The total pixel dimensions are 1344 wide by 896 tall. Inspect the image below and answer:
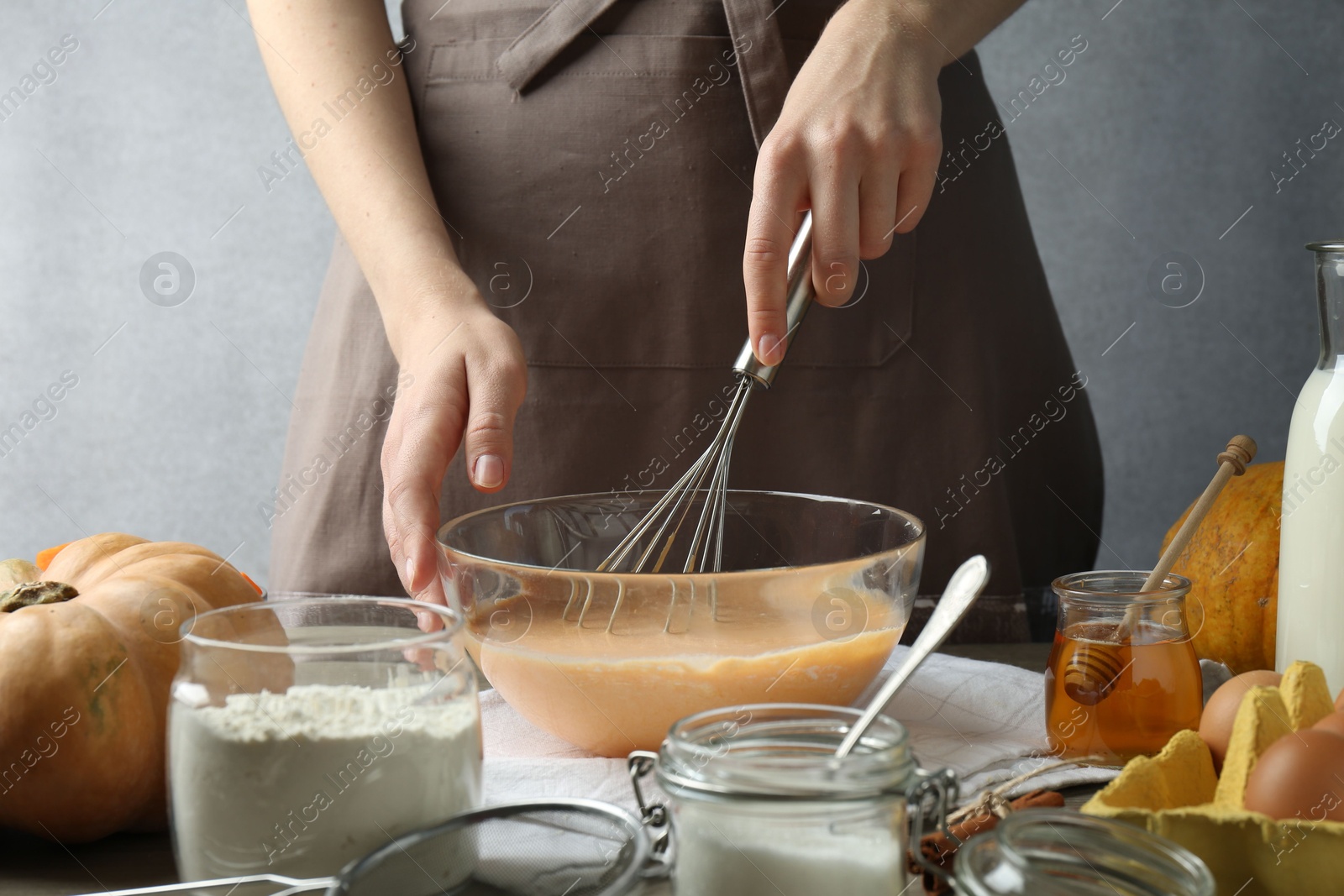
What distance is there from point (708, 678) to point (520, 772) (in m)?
0.09

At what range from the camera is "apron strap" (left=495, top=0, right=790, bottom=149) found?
0.85m

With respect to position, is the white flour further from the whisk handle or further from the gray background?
the gray background

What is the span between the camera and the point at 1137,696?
1.65ft

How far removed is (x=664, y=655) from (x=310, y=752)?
19 centimetres

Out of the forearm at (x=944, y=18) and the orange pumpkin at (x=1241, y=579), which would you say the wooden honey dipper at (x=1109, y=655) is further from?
the forearm at (x=944, y=18)

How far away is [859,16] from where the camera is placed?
26.9 inches

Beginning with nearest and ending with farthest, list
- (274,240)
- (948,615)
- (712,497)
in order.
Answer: (948,615)
(712,497)
(274,240)

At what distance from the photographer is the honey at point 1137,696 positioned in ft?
1.64

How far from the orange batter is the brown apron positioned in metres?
0.34

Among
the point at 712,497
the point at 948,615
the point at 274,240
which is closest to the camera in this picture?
the point at 948,615

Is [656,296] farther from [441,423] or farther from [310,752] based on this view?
[310,752]

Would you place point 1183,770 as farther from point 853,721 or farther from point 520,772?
point 520,772

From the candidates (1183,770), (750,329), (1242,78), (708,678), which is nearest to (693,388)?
(750,329)

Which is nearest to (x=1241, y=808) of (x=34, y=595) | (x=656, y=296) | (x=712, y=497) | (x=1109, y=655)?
(x=1109, y=655)
